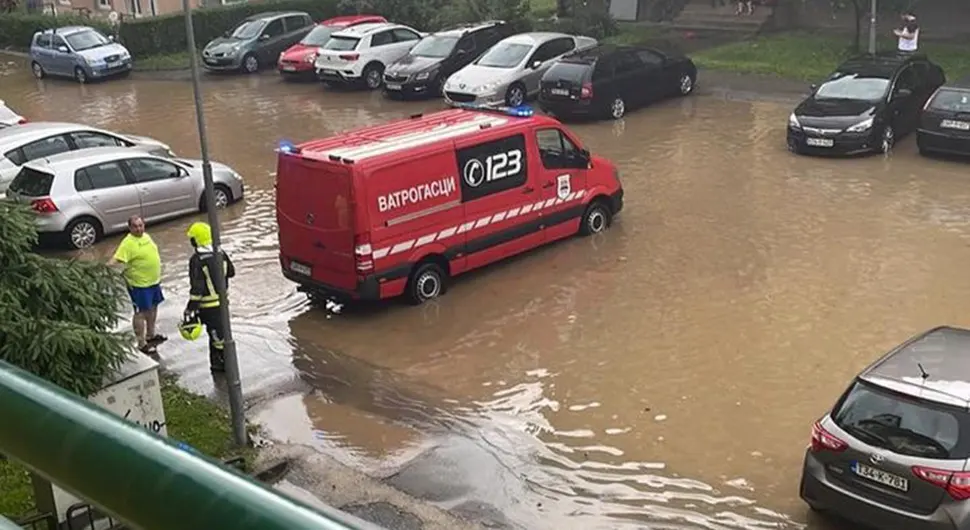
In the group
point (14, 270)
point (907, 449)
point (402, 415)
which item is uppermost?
point (14, 270)

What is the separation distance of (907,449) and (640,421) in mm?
3201

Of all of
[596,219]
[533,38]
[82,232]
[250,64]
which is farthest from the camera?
[250,64]

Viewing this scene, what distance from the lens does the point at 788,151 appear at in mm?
20453

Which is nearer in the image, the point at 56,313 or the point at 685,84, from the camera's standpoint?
the point at 56,313

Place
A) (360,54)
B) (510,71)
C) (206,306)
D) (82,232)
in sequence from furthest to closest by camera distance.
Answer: (360,54), (510,71), (82,232), (206,306)

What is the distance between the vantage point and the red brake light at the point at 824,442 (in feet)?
27.0

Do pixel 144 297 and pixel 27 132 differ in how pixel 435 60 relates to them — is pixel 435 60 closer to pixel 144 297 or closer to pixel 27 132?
pixel 27 132

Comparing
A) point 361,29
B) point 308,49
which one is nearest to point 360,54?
point 361,29

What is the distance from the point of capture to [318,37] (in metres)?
31.3

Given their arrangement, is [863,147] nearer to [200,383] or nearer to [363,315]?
[363,315]

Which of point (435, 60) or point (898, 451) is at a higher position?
point (435, 60)

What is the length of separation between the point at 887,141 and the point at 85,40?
78.1 ft

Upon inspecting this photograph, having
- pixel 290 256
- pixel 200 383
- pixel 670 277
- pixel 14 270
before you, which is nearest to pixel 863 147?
pixel 670 277

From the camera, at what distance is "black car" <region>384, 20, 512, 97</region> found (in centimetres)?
2694
